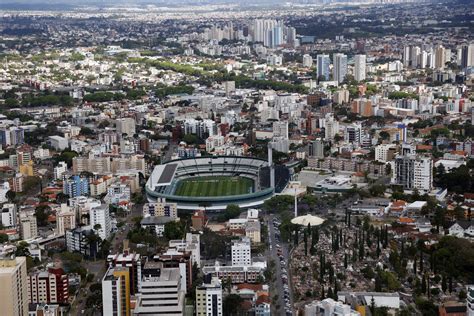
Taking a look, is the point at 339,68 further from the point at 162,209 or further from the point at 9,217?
the point at 9,217

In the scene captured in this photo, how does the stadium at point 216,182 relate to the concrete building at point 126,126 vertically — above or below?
below

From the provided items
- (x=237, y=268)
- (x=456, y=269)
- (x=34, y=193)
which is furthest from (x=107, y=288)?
(x=34, y=193)

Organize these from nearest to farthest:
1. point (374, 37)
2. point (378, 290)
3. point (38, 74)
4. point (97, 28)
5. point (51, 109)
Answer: point (378, 290)
point (51, 109)
point (38, 74)
point (374, 37)
point (97, 28)

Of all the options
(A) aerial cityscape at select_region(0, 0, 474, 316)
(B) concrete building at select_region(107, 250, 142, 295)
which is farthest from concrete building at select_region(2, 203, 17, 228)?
(B) concrete building at select_region(107, 250, 142, 295)

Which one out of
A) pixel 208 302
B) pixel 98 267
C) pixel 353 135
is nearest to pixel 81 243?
pixel 98 267

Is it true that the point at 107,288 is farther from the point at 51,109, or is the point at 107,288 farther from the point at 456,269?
the point at 51,109

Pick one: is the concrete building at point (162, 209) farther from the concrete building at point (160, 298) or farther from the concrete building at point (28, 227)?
the concrete building at point (160, 298)

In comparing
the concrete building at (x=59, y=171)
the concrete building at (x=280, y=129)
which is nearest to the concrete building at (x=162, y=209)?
the concrete building at (x=59, y=171)

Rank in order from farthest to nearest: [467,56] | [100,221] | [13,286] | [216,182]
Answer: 1. [467,56]
2. [216,182]
3. [100,221]
4. [13,286]
